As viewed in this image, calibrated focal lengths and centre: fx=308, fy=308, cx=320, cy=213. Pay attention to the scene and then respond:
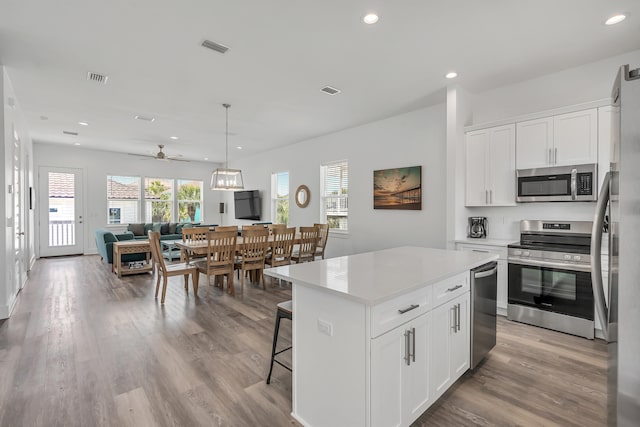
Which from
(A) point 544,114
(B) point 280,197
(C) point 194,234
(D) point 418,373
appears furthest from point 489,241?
(B) point 280,197

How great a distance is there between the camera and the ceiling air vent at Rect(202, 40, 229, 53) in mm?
2893

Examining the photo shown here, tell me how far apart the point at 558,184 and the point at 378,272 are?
2722 mm

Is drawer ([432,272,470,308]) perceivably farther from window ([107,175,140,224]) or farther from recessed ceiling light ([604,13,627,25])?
window ([107,175,140,224])

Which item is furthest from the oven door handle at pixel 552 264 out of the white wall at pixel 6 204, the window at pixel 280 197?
the white wall at pixel 6 204

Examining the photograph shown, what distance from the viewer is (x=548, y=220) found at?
141 inches

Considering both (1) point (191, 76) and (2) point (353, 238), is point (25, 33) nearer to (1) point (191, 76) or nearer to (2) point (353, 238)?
(1) point (191, 76)

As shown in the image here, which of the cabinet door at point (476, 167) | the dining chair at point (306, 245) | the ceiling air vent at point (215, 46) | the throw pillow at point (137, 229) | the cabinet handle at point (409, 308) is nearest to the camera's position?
the cabinet handle at point (409, 308)

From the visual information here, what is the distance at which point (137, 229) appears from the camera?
8398mm

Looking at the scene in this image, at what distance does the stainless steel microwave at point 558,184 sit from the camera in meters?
3.16

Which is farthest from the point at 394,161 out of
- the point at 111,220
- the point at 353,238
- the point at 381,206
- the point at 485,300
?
the point at 111,220

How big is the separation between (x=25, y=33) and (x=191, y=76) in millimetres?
1423

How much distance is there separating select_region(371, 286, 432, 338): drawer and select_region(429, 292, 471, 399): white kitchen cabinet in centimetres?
15

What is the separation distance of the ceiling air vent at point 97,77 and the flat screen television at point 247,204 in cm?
507

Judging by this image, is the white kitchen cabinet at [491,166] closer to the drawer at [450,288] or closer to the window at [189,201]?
the drawer at [450,288]
